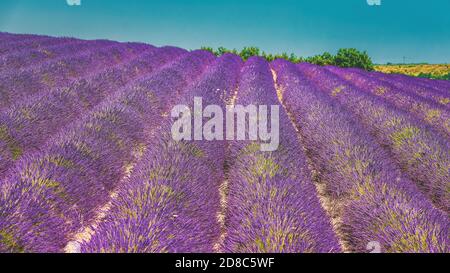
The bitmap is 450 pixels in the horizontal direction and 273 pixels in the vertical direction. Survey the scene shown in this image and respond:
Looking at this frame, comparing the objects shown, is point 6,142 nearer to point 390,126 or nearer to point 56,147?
point 56,147

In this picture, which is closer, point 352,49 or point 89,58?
point 89,58

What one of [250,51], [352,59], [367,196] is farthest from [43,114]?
[352,59]

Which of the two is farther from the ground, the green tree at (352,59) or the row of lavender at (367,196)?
the green tree at (352,59)

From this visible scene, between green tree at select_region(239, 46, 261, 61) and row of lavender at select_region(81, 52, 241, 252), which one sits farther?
green tree at select_region(239, 46, 261, 61)

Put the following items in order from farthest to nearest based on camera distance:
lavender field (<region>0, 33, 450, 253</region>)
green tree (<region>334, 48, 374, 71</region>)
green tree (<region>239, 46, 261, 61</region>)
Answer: green tree (<region>334, 48, 374, 71</region>) < green tree (<region>239, 46, 261, 61</region>) < lavender field (<region>0, 33, 450, 253</region>)

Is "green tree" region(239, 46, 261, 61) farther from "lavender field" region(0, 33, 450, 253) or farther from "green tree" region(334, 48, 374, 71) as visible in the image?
"lavender field" region(0, 33, 450, 253)

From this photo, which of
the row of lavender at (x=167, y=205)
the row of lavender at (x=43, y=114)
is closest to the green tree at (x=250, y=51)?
the row of lavender at (x=43, y=114)

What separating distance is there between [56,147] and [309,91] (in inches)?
239

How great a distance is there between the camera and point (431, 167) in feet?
13.8

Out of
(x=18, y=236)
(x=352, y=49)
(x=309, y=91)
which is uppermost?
(x=352, y=49)

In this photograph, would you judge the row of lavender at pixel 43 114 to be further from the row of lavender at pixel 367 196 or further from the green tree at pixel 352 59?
the green tree at pixel 352 59

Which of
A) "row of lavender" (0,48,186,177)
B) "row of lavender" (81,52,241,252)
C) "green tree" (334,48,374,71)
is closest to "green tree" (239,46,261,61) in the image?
Answer: "green tree" (334,48,374,71)

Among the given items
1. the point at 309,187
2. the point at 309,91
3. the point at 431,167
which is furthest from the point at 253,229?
the point at 309,91

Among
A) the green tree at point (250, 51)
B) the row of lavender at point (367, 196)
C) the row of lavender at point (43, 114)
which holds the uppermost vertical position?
the green tree at point (250, 51)
